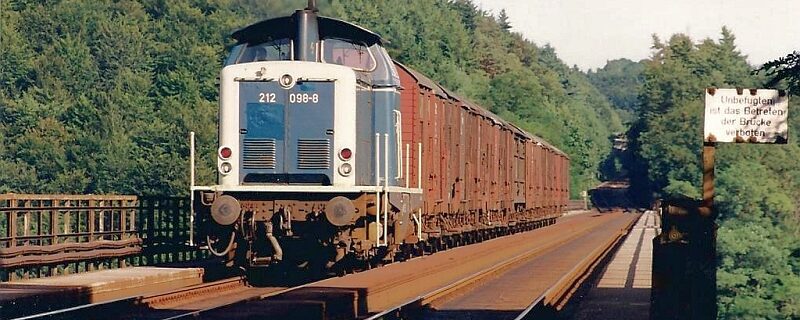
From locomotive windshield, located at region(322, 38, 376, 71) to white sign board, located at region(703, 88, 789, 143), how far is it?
7331mm

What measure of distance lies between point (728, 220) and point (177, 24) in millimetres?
42213

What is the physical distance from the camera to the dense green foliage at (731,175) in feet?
171

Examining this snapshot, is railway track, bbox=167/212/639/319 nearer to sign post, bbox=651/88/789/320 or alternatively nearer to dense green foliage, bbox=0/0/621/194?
sign post, bbox=651/88/789/320

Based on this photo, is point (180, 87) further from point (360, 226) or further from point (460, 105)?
point (360, 226)

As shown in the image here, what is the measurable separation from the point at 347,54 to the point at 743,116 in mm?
7669

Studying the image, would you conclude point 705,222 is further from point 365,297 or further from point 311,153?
point 311,153

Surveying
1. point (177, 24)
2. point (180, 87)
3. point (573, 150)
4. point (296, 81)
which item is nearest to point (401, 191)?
point (296, 81)

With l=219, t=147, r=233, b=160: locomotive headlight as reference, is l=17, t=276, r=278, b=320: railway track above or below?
below

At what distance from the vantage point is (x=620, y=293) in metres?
18.3

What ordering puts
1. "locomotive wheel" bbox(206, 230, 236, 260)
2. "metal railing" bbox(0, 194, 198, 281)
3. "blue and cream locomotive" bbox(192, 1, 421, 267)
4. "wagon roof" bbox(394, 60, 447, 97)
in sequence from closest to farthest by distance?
1. "metal railing" bbox(0, 194, 198, 281)
2. "blue and cream locomotive" bbox(192, 1, 421, 267)
3. "locomotive wheel" bbox(206, 230, 236, 260)
4. "wagon roof" bbox(394, 60, 447, 97)

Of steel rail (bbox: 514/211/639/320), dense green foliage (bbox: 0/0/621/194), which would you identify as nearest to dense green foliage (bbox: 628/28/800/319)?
steel rail (bbox: 514/211/639/320)

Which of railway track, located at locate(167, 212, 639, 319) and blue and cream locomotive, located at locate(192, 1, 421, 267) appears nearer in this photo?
railway track, located at locate(167, 212, 639, 319)

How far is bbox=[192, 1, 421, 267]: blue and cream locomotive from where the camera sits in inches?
675

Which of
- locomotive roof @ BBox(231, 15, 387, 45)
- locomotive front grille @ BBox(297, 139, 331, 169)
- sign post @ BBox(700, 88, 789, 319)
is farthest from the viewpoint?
locomotive roof @ BBox(231, 15, 387, 45)
